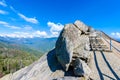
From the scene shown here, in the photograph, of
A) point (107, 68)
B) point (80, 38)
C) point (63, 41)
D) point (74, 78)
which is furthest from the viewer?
point (80, 38)

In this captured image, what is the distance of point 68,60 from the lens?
1842cm

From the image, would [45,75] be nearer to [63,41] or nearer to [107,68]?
[63,41]

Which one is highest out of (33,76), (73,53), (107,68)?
(73,53)

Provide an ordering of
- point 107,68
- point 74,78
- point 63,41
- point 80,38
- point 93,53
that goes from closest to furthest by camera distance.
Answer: point 74,78
point 107,68
point 63,41
point 80,38
point 93,53

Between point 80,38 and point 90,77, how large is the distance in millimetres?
5888

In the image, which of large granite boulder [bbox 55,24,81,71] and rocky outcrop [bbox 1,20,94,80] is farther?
large granite boulder [bbox 55,24,81,71]

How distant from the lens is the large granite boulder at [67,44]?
18.7m

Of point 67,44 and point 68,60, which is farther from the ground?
point 67,44

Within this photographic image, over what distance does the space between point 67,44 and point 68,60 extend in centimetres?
188

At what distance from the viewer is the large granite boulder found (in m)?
18.7

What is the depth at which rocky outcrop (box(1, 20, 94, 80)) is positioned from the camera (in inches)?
691

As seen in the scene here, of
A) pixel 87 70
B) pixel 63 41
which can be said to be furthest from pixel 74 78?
pixel 63 41

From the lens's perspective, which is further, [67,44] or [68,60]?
[67,44]

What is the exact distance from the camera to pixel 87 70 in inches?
661
